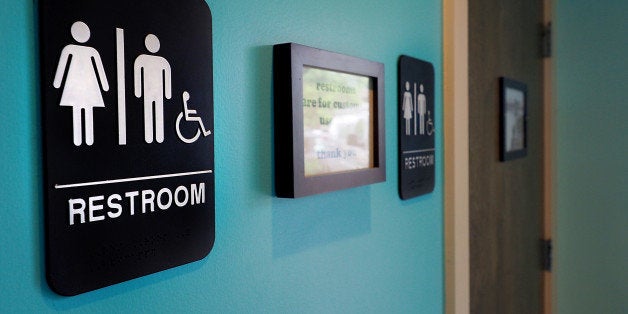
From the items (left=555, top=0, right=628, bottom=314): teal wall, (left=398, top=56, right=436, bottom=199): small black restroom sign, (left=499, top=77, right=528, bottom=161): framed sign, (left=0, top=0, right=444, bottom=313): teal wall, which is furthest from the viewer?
(left=555, top=0, right=628, bottom=314): teal wall

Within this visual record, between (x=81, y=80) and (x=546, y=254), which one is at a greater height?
(x=81, y=80)

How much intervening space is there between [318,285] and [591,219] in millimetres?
1905

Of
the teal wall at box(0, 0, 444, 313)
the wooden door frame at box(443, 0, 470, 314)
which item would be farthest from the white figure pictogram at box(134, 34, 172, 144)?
the wooden door frame at box(443, 0, 470, 314)

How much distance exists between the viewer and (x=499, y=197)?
1.83 meters

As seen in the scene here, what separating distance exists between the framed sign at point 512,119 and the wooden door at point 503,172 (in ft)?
0.07

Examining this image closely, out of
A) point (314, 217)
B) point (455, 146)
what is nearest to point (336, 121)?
point (314, 217)

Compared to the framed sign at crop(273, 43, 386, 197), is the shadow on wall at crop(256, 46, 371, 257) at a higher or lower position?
lower

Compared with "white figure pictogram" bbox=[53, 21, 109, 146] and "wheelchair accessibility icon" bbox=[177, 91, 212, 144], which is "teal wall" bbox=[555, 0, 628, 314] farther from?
"white figure pictogram" bbox=[53, 21, 109, 146]

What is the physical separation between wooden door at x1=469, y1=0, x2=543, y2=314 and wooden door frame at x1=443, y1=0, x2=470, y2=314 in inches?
2.6

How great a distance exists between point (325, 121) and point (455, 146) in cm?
66

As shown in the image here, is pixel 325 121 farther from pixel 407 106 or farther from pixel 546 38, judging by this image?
pixel 546 38

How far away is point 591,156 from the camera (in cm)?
239

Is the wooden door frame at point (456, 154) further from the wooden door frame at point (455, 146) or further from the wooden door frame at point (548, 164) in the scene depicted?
the wooden door frame at point (548, 164)

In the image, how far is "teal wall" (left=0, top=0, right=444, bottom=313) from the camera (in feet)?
1.72
